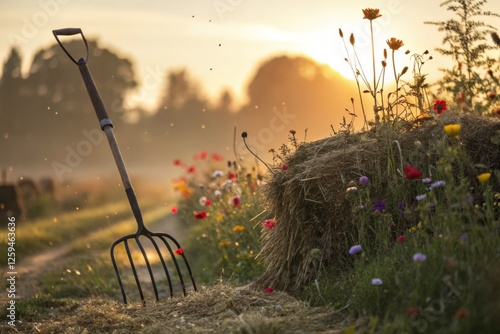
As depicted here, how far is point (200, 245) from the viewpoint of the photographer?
9.77 m

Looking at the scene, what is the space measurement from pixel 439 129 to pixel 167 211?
43.0 ft

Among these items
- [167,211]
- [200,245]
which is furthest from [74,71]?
[200,245]

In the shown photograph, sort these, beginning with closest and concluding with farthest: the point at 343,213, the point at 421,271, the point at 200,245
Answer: the point at 421,271 < the point at 343,213 < the point at 200,245

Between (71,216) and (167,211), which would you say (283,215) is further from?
(167,211)

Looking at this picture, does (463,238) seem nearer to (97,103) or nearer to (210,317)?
(210,317)

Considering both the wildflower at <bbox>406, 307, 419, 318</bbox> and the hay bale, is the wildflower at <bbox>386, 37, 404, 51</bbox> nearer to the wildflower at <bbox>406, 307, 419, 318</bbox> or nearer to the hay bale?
the hay bale

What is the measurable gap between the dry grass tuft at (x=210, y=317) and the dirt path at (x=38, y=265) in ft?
6.61

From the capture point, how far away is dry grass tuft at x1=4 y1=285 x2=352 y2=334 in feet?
13.1

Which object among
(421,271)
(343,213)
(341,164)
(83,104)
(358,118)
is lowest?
(421,271)

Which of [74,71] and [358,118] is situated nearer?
[358,118]

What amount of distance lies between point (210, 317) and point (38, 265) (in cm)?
570

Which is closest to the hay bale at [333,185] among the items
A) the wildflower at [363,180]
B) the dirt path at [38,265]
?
the wildflower at [363,180]

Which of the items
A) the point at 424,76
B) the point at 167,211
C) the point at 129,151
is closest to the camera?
the point at 424,76

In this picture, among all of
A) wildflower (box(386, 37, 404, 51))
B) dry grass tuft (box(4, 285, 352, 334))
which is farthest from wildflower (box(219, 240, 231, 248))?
wildflower (box(386, 37, 404, 51))
